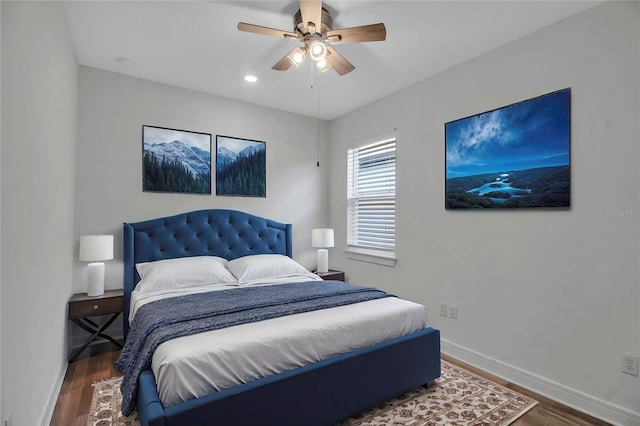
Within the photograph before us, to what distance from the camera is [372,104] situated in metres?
3.92

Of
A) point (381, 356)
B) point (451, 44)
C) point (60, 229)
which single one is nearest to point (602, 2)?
point (451, 44)

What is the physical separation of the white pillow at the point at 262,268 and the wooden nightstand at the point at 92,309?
40.1 inches

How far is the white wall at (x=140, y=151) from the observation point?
3.05 m

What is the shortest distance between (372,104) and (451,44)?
4.53 ft

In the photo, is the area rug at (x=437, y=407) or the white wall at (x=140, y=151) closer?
the area rug at (x=437, y=407)

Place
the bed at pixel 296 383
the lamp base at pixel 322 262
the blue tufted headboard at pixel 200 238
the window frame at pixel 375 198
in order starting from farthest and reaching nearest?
the lamp base at pixel 322 262, the window frame at pixel 375 198, the blue tufted headboard at pixel 200 238, the bed at pixel 296 383

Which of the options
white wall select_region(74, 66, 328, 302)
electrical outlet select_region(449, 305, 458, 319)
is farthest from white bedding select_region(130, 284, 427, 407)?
white wall select_region(74, 66, 328, 302)

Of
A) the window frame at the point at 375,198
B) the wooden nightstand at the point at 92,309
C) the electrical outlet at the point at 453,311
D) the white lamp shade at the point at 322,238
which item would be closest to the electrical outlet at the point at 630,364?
the electrical outlet at the point at 453,311

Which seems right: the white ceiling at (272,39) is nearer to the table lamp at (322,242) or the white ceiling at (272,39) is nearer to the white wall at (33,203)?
the white wall at (33,203)

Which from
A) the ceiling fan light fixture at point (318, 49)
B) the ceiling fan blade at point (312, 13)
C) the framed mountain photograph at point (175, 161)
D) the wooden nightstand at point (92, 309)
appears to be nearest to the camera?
the ceiling fan blade at point (312, 13)

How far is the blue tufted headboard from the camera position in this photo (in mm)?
3133

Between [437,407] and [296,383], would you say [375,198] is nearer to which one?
[437,407]

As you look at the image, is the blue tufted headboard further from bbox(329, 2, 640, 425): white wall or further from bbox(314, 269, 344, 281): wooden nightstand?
bbox(329, 2, 640, 425): white wall

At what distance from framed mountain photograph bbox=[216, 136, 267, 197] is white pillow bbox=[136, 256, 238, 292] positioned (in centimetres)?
95
